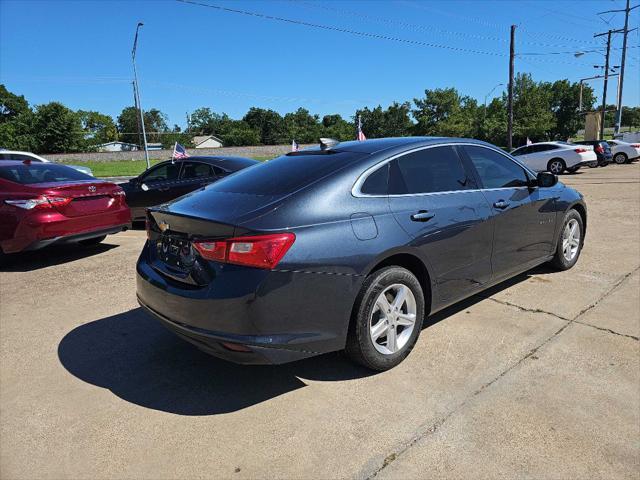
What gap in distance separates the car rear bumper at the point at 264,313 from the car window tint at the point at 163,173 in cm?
624

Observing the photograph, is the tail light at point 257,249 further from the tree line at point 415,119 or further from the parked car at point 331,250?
the tree line at point 415,119

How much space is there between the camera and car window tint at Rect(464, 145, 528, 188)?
411 centimetres

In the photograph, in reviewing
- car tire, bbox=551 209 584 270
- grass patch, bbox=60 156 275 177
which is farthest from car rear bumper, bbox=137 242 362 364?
grass patch, bbox=60 156 275 177

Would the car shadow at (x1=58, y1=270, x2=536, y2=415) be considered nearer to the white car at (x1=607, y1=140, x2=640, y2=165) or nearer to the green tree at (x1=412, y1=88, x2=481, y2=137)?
the white car at (x1=607, y1=140, x2=640, y2=165)

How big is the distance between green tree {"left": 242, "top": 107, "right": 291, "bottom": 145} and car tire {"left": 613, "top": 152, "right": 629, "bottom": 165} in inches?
3379

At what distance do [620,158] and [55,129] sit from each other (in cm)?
6504

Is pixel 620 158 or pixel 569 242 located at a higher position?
pixel 569 242

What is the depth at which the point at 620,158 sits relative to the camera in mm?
26062

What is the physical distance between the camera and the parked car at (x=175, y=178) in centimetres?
826

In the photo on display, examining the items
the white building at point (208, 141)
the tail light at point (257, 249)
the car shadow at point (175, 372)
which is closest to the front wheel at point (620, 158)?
the car shadow at point (175, 372)

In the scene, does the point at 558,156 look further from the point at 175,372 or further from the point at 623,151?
the point at 175,372

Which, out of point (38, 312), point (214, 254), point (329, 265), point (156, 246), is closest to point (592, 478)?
point (329, 265)

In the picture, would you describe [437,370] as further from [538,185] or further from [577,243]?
[577,243]

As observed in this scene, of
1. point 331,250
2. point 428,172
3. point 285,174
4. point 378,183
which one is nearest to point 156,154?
point 285,174
